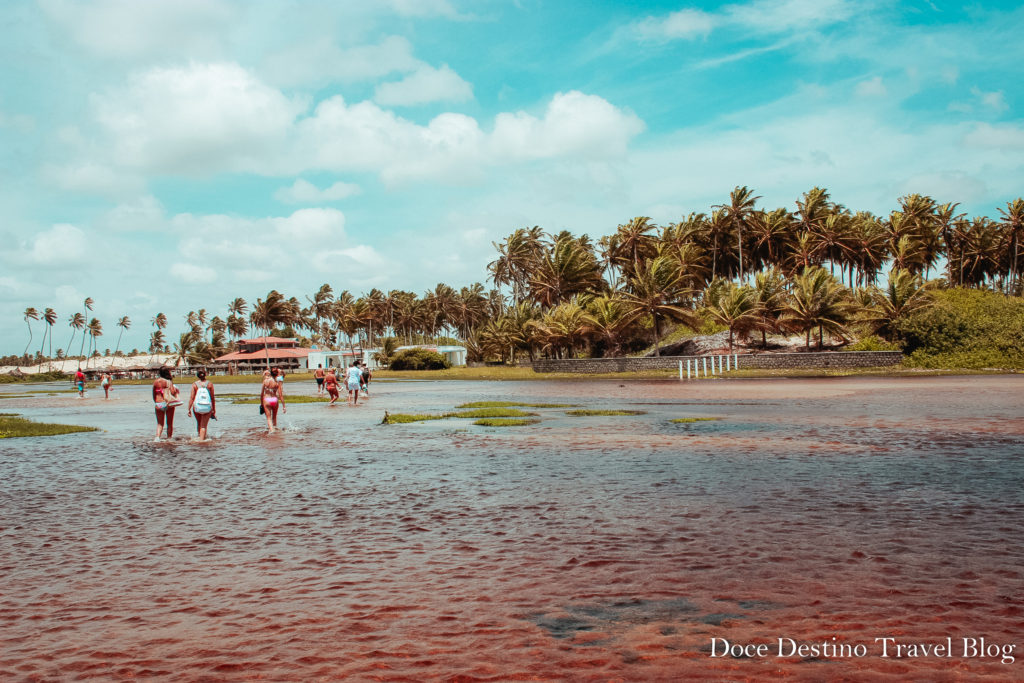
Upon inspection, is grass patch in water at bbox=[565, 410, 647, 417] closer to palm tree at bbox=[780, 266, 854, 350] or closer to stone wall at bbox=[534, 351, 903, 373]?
stone wall at bbox=[534, 351, 903, 373]

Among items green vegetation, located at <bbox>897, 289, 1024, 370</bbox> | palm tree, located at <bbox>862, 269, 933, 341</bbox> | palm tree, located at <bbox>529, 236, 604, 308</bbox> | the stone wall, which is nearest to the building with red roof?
palm tree, located at <bbox>529, 236, 604, 308</bbox>

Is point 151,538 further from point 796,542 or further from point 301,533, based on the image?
point 796,542

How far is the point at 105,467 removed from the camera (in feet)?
43.5

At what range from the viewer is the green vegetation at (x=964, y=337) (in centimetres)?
4403

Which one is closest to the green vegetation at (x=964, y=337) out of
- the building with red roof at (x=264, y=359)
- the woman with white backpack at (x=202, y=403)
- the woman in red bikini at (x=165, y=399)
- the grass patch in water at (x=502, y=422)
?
the grass patch in water at (x=502, y=422)

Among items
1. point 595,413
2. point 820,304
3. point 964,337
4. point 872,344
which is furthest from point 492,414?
point 872,344

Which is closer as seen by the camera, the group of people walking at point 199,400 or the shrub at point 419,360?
the group of people walking at point 199,400

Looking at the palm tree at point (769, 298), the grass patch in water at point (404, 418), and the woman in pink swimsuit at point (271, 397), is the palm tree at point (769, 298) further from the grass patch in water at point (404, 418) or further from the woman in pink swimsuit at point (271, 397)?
the woman in pink swimsuit at point (271, 397)

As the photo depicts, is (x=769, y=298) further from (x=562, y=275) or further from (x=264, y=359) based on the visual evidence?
(x=264, y=359)

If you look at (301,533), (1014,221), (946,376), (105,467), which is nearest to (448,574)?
A: (301,533)

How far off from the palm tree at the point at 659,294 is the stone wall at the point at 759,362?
1811mm

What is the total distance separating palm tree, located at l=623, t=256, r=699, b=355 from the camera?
54.4 m

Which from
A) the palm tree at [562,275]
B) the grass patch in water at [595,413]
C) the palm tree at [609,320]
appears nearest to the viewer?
the grass patch in water at [595,413]

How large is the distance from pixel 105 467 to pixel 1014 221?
280ft
